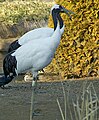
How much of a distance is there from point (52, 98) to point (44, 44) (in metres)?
1.14

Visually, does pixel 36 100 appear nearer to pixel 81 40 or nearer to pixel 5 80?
pixel 5 80

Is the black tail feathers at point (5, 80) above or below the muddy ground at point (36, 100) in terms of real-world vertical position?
above

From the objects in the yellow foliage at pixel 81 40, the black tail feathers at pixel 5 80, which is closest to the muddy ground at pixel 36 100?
the black tail feathers at pixel 5 80

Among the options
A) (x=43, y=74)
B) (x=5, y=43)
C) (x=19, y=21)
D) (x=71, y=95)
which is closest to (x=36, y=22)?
(x=19, y=21)

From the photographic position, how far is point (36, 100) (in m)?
8.26

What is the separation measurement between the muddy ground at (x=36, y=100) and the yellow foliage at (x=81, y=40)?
72 cm

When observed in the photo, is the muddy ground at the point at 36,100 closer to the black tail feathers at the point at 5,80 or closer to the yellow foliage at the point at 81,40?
the black tail feathers at the point at 5,80

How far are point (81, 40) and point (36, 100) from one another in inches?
119

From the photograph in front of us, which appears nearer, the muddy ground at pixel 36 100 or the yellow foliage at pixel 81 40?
the muddy ground at pixel 36 100

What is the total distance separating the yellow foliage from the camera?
10.7 metres

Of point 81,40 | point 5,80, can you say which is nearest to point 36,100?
point 5,80

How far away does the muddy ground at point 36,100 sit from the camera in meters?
7.11

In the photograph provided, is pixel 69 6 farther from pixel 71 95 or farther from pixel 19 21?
pixel 19 21

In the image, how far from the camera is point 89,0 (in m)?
10.7
